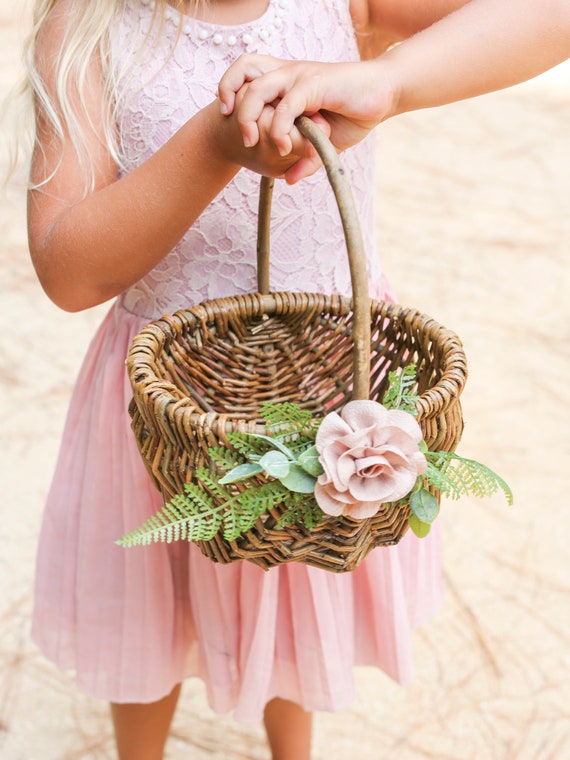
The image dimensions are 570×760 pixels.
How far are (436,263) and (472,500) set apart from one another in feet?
3.07

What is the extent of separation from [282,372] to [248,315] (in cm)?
8

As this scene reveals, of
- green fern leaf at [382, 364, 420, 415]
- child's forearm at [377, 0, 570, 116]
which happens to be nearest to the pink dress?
child's forearm at [377, 0, 570, 116]

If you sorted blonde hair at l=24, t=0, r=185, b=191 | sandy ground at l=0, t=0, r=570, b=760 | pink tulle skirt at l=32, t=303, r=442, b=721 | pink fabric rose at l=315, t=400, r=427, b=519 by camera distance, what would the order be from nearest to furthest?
pink fabric rose at l=315, t=400, r=427, b=519
blonde hair at l=24, t=0, r=185, b=191
pink tulle skirt at l=32, t=303, r=442, b=721
sandy ground at l=0, t=0, r=570, b=760

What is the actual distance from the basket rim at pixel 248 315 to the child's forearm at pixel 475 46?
0.20 meters

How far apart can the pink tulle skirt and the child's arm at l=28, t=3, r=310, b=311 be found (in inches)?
5.6

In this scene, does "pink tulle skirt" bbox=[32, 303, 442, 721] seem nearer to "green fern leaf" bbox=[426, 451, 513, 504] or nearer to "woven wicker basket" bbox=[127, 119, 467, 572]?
"woven wicker basket" bbox=[127, 119, 467, 572]

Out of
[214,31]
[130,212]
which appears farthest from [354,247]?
[214,31]

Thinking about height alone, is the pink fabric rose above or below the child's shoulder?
below

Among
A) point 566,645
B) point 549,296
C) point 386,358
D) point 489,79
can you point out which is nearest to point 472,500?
point 566,645

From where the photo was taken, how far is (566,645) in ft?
5.12

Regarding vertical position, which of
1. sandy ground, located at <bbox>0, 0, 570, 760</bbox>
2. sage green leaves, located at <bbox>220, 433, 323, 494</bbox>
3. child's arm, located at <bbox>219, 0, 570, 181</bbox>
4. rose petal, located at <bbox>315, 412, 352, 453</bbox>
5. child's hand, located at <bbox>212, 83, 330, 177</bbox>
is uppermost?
child's arm, located at <bbox>219, 0, 570, 181</bbox>

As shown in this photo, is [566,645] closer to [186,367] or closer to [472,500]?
[472,500]

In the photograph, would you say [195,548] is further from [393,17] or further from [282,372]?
[393,17]

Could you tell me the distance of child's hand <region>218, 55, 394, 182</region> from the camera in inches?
30.5
